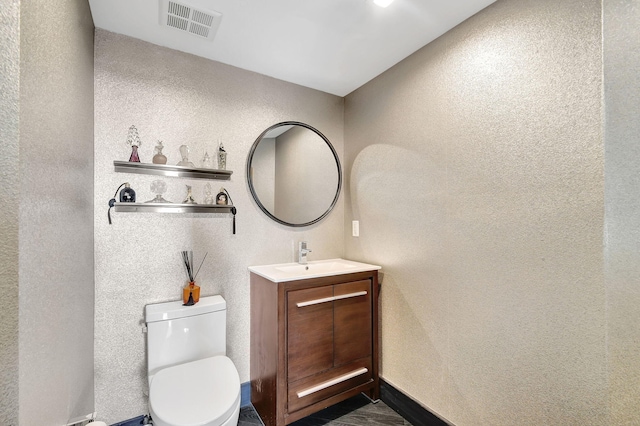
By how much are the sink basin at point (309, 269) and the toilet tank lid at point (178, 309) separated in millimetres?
321

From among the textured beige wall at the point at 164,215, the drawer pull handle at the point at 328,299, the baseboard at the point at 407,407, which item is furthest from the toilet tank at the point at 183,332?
the baseboard at the point at 407,407

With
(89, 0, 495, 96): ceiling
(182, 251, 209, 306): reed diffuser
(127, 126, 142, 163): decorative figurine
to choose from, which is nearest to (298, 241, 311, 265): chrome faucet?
(182, 251, 209, 306): reed diffuser

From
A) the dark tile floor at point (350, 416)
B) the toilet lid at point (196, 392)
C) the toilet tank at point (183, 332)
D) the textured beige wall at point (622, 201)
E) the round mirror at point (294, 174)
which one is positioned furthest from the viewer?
the round mirror at point (294, 174)

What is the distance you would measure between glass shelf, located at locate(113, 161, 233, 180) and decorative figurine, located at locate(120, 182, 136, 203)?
10 centimetres

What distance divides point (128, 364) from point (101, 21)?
6.62 feet

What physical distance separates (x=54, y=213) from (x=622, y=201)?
6.71 ft

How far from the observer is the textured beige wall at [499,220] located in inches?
46.2

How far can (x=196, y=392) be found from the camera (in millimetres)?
1390

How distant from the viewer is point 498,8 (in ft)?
4.80

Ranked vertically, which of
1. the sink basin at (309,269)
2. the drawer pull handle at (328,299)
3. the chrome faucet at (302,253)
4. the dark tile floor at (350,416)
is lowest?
the dark tile floor at (350,416)

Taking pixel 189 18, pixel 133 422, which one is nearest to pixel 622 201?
pixel 189 18

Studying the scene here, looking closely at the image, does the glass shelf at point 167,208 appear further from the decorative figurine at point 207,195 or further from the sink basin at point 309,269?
the sink basin at point 309,269

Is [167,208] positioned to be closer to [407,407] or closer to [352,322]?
[352,322]

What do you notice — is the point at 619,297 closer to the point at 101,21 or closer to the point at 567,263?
the point at 567,263
